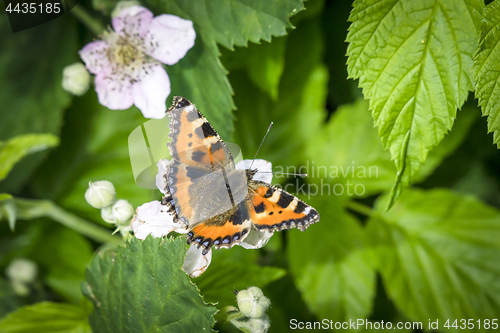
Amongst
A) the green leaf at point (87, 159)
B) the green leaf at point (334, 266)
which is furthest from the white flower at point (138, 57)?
the green leaf at point (334, 266)

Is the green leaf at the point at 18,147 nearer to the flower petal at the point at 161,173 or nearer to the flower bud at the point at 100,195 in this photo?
the flower bud at the point at 100,195

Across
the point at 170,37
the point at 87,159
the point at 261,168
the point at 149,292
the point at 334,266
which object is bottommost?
the point at 334,266

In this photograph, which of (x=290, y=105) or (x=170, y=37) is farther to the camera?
(x=290, y=105)

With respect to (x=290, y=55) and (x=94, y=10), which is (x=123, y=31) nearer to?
(x=94, y=10)

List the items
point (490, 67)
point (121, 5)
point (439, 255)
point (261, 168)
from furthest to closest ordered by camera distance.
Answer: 1. point (439, 255)
2. point (121, 5)
3. point (261, 168)
4. point (490, 67)

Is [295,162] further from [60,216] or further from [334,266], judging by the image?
[60,216]

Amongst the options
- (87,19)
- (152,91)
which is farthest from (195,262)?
(87,19)

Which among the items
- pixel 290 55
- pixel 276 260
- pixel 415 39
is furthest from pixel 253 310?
pixel 290 55
